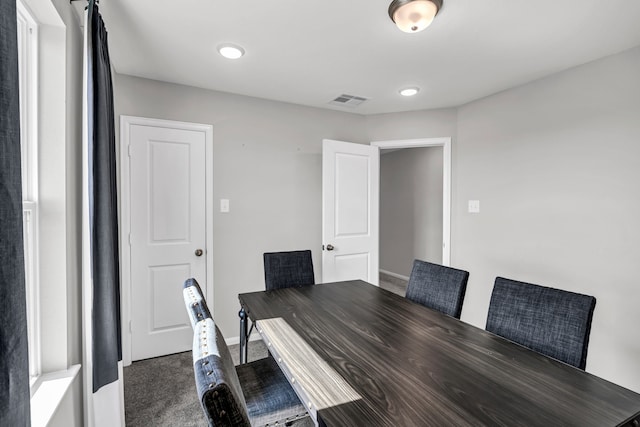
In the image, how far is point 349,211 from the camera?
3.28m

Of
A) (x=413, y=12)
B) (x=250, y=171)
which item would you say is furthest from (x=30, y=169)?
(x=413, y=12)

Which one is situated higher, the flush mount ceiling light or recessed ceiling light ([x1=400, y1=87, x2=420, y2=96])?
recessed ceiling light ([x1=400, y1=87, x2=420, y2=96])

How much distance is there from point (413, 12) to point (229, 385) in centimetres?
178

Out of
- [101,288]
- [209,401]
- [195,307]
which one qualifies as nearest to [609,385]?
[209,401]

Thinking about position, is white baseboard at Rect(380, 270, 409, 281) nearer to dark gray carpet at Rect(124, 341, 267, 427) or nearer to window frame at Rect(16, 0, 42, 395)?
dark gray carpet at Rect(124, 341, 267, 427)

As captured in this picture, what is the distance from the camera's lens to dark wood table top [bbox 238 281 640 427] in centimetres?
88

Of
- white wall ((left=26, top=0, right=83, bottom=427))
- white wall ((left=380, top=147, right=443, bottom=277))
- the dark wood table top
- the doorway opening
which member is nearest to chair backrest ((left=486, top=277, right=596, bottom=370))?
the dark wood table top

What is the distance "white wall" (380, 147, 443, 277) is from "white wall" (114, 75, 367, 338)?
89.1 inches

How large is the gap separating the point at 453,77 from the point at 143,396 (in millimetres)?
3375

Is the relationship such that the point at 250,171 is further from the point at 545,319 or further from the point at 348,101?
the point at 545,319

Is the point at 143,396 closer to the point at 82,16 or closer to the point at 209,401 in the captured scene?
the point at 209,401

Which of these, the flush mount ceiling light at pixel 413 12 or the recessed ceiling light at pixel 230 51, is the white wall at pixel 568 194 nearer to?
the flush mount ceiling light at pixel 413 12

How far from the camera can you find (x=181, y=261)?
2760 millimetres

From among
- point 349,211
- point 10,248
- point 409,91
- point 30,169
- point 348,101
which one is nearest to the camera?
point 10,248
